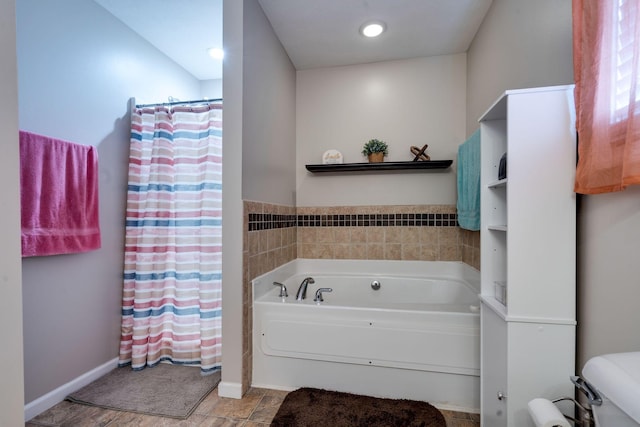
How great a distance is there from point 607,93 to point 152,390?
262cm

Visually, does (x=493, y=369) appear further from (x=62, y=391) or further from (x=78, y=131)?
(x=78, y=131)

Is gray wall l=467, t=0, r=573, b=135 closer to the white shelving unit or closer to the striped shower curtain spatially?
the white shelving unit

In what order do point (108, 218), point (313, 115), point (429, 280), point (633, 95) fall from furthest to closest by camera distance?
point (313, 115) → point (429, 280) → point (108, 218) → point (633, 95)

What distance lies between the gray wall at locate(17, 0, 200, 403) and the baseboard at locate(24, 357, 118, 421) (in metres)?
0.03

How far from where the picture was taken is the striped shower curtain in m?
2.07

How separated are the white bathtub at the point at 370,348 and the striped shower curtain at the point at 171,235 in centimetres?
43

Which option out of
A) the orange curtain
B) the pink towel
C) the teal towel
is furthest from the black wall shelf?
the pink towel

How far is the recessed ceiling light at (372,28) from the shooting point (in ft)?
7.09

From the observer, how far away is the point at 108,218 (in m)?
2.10

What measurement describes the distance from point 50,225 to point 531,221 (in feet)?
8.00

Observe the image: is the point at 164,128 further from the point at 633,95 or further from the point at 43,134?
the point at 633,95

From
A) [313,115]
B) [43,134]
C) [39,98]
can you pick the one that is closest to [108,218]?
[43,134]

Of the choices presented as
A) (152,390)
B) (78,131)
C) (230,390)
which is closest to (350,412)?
(230,390)

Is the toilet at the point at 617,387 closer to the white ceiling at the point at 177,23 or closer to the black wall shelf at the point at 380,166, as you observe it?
the black wall shelf at the point at 380,166
